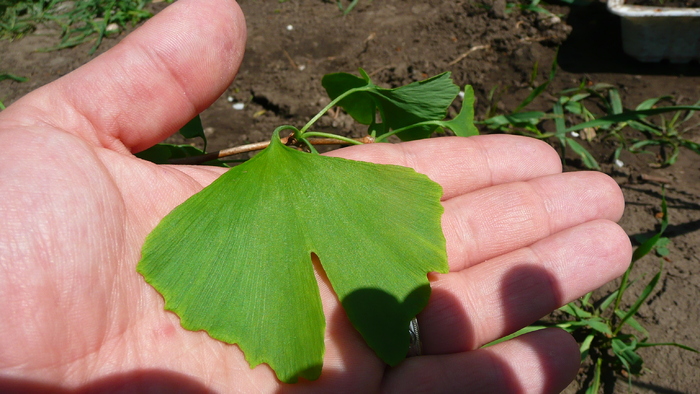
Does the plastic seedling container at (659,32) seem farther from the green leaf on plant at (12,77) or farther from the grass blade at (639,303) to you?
the green leaf on plant at (12,77)

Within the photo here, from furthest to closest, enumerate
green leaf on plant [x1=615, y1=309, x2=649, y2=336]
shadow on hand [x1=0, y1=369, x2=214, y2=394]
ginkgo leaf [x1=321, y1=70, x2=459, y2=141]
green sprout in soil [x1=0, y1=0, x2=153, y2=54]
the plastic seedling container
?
green sprout in soil [x1=0, y1=0, x2=153, y2=54] → the plastic seedling container → green leaf on plant [x1=615, y1=309, x2=649, y2=336] → ginkgo leaf [x1=321, y1=70, x2=459, y2=141] → shadow on hand [x1=0, y1=369, x2=214, y2=394]

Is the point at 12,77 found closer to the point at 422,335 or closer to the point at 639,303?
the point at 422,335

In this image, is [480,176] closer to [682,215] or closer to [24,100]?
[682,215]

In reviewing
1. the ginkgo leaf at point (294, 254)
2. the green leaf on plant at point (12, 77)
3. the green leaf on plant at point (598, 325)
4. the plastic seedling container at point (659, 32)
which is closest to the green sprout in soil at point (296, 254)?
the ginkgo leaf at point (294, 254)

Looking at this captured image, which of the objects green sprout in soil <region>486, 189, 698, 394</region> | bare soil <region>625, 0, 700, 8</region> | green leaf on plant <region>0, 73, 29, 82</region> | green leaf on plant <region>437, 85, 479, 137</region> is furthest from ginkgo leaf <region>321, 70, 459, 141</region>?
green leaf on plant <region>0, 73, 29, 82</region>

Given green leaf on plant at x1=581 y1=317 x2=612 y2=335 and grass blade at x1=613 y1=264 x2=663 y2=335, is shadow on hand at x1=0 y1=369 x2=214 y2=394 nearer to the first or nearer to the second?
green leaf on plant at x1=581 y1=317 x2=612 y2=335
